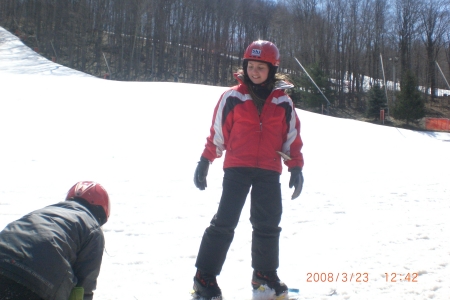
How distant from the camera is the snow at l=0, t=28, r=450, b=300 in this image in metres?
3.32

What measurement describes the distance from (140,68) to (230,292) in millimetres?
47883

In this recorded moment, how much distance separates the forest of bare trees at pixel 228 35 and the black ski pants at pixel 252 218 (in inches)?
1691

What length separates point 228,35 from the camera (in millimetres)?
52656

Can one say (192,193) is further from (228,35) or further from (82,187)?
(228,35)

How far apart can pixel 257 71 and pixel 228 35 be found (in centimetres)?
5120

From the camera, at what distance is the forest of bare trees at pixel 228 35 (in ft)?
150

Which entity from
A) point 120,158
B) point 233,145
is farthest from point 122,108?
point 233,145

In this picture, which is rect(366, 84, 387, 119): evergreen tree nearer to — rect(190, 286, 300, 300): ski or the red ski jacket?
the red ski jacket

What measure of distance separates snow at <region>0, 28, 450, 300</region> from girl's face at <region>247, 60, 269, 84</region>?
1435 mm

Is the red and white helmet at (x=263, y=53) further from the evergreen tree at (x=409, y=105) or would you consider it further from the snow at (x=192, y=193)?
the evergreen tree at (x=409, y=105)

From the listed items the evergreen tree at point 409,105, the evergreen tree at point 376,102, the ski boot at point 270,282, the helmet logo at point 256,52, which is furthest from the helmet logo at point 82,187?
the evergreen tree at point 376,102
